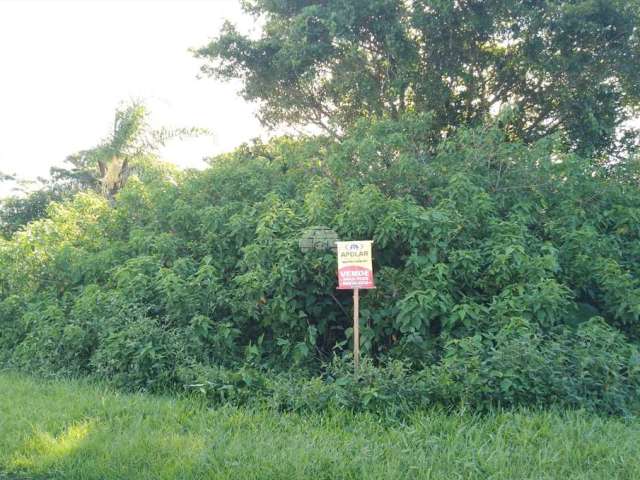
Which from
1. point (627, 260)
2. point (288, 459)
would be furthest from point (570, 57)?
point (288, 459)

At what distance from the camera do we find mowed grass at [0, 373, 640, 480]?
4066 mm

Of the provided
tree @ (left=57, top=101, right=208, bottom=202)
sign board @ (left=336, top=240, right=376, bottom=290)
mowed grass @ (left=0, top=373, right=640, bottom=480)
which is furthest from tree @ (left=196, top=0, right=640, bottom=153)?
mowed grass @ (left=0, top=373, right=640, bottom=480)

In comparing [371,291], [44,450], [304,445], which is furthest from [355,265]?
[44,450]

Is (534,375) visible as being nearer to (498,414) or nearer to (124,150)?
(498,414)

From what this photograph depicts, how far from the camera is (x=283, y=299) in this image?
6934 mm

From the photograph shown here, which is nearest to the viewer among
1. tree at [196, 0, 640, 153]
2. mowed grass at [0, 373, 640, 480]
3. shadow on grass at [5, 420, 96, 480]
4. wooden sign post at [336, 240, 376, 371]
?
mowed grass at [0, 373, 640, 480]

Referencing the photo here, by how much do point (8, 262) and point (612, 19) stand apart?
1123 centimetres

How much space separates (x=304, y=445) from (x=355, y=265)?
2182 mm

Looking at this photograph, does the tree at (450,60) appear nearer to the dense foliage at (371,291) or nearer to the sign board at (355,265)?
the dense foliage at (371,291)

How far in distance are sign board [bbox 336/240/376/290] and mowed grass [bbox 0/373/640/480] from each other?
1.46m

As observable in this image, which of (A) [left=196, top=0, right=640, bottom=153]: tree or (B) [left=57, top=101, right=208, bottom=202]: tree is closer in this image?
(A) [left=196, top=0, right=640, bottom=153]: tree

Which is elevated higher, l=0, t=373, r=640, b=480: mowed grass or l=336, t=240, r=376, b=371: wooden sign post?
l=336, t=240, r=376, b=371: wooden sign post

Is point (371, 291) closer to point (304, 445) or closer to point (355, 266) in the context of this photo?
point (355, 266)

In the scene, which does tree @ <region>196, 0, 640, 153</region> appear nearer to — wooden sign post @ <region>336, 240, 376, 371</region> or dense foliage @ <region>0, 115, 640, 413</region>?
dense foliage @ <region>0, 115, 640, 413</region>
